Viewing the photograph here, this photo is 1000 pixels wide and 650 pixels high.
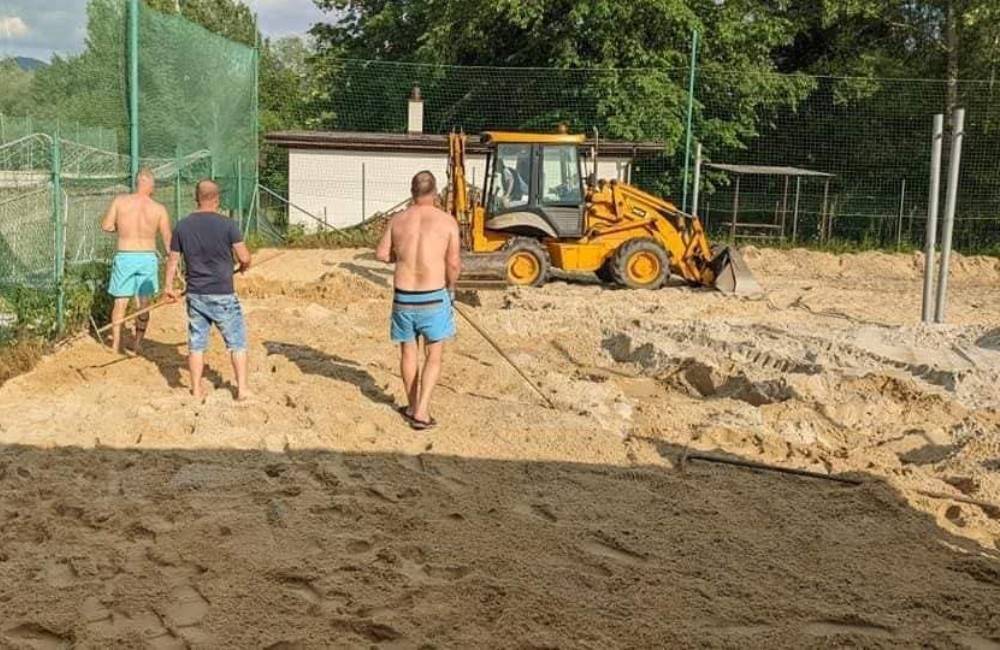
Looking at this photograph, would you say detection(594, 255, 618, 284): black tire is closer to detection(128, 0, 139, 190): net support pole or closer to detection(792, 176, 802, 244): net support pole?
detection(128, 0, 139, 190): net support pole

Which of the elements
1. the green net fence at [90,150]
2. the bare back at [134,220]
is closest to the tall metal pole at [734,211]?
the green net fence at [90,150]

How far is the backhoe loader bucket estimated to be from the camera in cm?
1341

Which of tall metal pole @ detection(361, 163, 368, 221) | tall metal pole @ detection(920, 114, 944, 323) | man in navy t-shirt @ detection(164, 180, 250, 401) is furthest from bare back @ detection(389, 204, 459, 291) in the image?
tall metal pole @ detection(361, 163, 368, 221)

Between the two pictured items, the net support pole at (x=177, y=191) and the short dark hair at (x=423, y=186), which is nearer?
the short dark hair at (x=423, y=186)

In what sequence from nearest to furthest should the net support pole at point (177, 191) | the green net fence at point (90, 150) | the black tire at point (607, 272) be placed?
1. the green net fence at point (90, 150)
2. the net support pole at point (177, 191)
3. the black tire at point (607, 272)

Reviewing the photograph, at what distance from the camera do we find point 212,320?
6613 mm

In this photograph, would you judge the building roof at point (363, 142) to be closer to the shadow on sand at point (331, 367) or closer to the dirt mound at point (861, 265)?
the dirt mound at point (861, 265)

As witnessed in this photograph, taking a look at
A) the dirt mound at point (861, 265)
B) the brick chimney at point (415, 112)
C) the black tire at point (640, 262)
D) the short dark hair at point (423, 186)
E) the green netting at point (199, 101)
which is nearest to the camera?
the short dark hair at point (423, 186)

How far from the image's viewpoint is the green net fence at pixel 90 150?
8.12 m

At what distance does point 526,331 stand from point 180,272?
3.87m

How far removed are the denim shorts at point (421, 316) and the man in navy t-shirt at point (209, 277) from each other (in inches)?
44.2

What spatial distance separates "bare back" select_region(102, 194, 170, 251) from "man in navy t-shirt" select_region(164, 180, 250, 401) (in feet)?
4.53

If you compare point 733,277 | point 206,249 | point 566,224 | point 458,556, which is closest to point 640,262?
point 566,224

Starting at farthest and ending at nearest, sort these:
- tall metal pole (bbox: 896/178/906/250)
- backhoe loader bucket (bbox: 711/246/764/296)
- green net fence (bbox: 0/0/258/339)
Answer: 1. tall metal pole (bbox: 896/178/906/250)
2. backhoe loader bucket (bbox: 711/246/764/296)
3. green net fence (bbox: 0/0/258/339)
